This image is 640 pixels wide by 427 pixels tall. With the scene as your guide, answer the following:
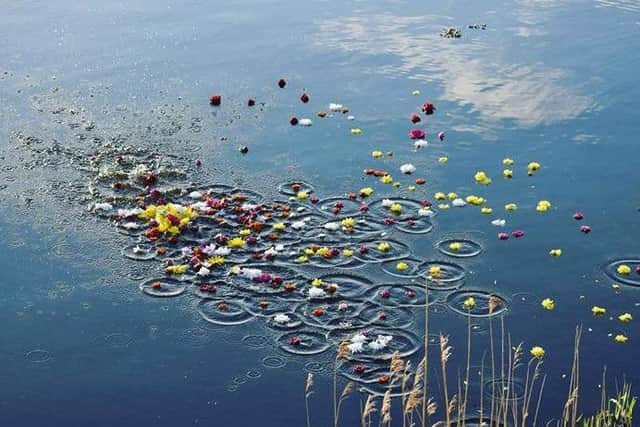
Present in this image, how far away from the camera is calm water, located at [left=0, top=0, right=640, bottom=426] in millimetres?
8625

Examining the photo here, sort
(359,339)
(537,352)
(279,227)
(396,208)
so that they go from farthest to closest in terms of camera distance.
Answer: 1. (396,208)
2. (279,227)
3. (359,339)
4. (537,352)

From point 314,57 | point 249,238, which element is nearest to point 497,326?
point 249,238

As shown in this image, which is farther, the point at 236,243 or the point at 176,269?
the point at 236,243

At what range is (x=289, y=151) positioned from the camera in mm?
13039

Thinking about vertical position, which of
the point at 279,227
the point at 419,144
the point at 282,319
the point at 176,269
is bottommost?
the point at 282,319

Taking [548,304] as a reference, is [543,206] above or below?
above

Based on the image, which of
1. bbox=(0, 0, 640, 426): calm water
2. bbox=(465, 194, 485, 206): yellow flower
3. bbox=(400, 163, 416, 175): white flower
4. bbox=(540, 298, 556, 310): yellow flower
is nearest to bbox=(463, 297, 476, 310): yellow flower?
bbox=(0, 0, 640, 426): calm water

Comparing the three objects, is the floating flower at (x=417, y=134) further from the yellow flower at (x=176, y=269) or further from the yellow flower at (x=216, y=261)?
the yellow flower at (x=176, y=269)

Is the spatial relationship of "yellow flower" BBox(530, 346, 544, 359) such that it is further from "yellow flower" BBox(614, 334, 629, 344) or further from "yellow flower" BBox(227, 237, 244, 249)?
"yellow flower" BBox(227, 237, 244, 249)

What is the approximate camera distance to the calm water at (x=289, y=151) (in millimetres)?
8625

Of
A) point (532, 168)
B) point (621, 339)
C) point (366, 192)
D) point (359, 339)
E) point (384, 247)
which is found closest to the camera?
point (359, 339)

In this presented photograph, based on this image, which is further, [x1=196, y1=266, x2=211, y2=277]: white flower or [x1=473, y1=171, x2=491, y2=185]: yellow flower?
[x1=473, y1=171, x2=491, y2=185]: yellow flower

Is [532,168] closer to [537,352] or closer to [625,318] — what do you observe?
[625,318]

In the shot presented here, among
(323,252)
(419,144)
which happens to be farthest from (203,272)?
(419,144)
